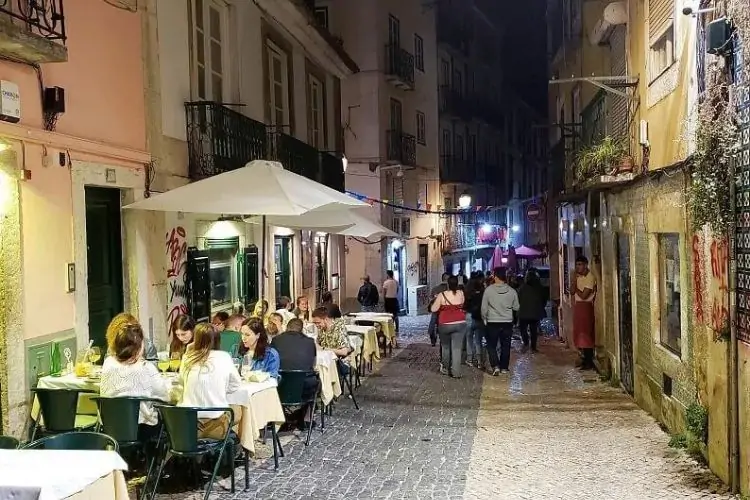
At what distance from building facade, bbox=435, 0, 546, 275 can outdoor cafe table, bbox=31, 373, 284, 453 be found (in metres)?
22.7

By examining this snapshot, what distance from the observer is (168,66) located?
36.0ft

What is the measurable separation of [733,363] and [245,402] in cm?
426

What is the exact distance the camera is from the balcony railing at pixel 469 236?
36.1 m

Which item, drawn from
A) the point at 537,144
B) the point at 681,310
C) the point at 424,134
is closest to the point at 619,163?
the point at 681,310

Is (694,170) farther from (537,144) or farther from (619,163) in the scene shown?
(537,144)

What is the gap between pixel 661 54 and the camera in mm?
9648

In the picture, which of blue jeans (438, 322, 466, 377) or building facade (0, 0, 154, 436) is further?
blue jeans (438, 322, 466, 377)

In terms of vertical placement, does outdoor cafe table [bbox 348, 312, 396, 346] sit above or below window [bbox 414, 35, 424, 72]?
below

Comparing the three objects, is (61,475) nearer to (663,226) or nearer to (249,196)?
(249,196)

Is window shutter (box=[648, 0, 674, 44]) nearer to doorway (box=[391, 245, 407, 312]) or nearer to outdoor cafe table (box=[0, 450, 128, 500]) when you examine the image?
outdoor cafe table (box=[0, 450, 128, 500])

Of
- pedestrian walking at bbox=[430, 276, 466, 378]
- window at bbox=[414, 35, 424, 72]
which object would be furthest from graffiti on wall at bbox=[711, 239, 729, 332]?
window at bbox=[414, 35, 424, 72]

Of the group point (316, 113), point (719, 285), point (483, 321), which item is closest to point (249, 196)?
point (719, 285)

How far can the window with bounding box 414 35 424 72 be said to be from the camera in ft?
102

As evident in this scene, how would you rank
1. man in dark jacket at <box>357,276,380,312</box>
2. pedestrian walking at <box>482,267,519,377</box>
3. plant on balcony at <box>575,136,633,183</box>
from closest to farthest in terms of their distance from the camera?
plant on balcony at <box>575,136,633,183</box> < pedestrian walking at <box>482,267,519,377</box> < man in dark jacket at <box>357,276,380,312</box>
